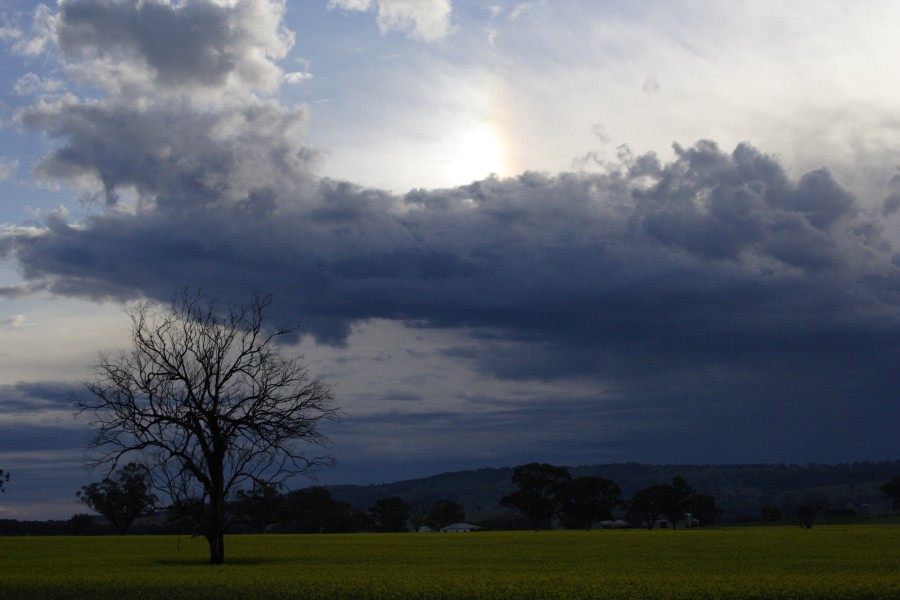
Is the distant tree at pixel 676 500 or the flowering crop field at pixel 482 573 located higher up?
the flowering crop field at pixel 482 573

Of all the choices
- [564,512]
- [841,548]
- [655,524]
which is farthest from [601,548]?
[655,524]

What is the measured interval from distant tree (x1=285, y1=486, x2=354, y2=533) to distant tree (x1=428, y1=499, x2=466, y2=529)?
88.9ft

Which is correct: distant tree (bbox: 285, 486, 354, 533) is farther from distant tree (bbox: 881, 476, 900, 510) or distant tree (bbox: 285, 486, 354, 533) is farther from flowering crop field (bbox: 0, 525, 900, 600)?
distant tree (bbox: 881, 476, 900, 510)

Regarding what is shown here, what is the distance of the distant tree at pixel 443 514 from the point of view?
16438cm

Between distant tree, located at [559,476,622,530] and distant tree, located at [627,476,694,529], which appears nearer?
distant tree, located at [559,476,622,530]

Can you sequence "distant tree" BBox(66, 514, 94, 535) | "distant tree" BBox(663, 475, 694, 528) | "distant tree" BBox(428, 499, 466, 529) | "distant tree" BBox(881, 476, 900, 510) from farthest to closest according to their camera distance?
"distant tree" BBox(428, 499, 466, 529), "distant tree" BBox(881, 476, 900, 510), "distant tree" BBox(663, 475, 694, 528), "distant tree" BBox(66, 514, 94, 535)

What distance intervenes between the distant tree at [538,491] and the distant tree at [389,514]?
18926 millimetres

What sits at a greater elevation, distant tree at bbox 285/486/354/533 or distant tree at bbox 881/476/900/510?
distant tree at bbox 285/486/354/533

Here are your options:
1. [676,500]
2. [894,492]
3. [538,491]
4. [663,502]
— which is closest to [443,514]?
[538,491]

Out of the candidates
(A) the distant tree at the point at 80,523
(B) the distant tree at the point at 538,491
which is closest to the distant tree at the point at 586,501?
(B) the distant tree at the point at 538,491

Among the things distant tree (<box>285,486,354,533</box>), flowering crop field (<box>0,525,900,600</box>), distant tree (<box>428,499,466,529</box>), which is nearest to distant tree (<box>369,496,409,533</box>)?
distant tree (<box>285,486,354,533</box>)

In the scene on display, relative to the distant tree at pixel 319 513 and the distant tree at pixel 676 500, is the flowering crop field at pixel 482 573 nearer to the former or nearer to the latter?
the distant tree at pixel 319 513

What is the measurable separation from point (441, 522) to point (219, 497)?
13006 centimetres

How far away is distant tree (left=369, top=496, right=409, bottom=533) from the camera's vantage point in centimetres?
14738
